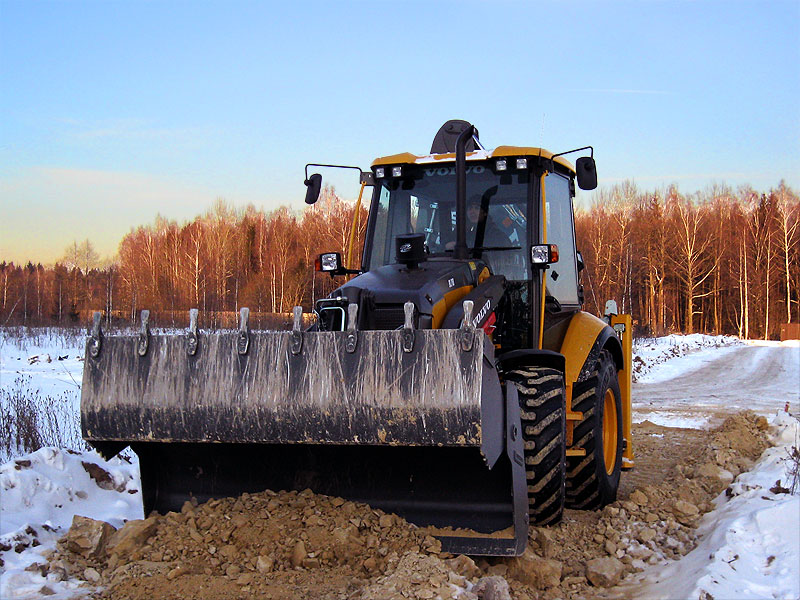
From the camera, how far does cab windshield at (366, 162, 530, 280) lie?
5.72m

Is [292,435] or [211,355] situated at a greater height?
[211,355]

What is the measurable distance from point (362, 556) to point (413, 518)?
46 centimetres

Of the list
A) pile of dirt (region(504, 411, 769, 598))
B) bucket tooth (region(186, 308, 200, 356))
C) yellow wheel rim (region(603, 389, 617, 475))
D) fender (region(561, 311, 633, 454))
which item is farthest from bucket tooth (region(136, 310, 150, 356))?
yellow wheel rim (region(603, 389, 617, 475))

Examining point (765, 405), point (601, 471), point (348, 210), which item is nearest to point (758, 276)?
point (348, 210)

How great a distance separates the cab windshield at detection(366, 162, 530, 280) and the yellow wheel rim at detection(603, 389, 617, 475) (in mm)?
1500

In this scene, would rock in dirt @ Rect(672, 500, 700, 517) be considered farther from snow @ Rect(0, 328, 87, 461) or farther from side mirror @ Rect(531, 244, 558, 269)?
snow @ Rect(0, 328, 87, 461)

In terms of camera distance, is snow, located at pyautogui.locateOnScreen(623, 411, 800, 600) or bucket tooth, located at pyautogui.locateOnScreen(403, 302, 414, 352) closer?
snow, located at pyautogui.locateOnScreen(623, 411, 800, 600)

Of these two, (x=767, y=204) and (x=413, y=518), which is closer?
(x=413, y=518)

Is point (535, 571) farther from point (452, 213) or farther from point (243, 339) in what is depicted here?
point (452, 213)

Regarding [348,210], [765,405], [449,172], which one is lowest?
[765,405]

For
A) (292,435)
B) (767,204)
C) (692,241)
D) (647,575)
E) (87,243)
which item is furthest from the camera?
(87,243)

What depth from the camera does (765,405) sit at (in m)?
13.2

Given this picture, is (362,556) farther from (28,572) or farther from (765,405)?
(765,405)

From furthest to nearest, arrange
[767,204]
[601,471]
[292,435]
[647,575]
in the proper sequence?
1. [767,204]
2. [601,471]
3. [647,575]
4. [292,435]
